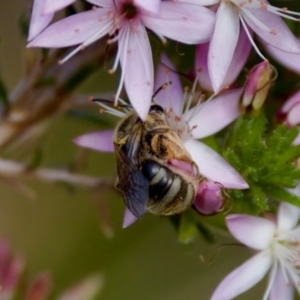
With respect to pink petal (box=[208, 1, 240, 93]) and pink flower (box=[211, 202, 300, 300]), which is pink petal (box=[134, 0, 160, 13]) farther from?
pink flower (box=[211, 202, 300, 300])

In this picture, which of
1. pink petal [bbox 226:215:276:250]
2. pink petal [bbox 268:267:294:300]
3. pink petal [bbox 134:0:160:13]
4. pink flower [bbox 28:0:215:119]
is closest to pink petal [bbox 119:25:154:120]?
pink flower [bbox 28:0:215:119]

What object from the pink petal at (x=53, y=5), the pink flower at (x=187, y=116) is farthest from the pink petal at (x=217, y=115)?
the pink petal at (x=53, y=5)

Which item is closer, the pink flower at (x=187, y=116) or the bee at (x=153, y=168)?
the bee at (x=153, y=168)

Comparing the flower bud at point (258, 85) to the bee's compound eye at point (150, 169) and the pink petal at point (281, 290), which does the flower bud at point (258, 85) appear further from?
the pink petal at point (281, 290)

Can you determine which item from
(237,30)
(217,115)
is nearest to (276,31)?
(237,30)

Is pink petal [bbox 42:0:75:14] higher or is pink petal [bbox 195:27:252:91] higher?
pink petal [bbox 42:0:75:14]

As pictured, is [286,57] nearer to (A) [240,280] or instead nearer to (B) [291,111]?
(B) [291,111]
